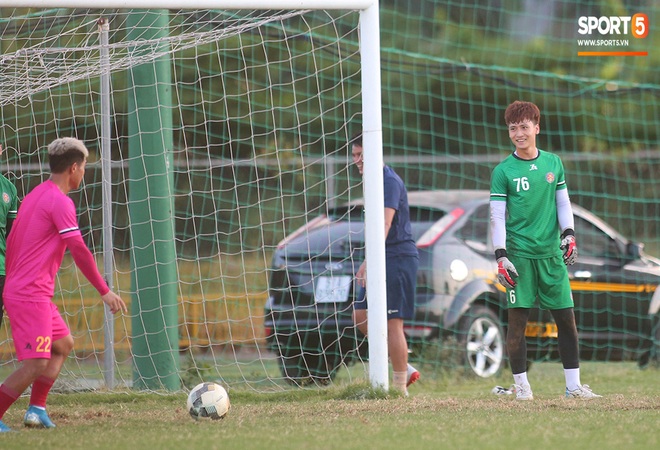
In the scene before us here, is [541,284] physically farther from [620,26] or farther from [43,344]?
[620,26]

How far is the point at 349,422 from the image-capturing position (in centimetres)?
606

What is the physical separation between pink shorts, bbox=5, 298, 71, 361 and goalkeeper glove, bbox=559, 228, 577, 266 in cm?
325

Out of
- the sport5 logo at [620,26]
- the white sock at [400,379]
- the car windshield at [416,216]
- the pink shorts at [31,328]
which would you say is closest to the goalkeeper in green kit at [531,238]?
the white sock at [400,379]

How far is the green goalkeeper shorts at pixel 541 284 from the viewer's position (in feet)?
23.3

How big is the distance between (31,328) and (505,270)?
2.94m

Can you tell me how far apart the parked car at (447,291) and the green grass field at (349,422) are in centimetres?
144

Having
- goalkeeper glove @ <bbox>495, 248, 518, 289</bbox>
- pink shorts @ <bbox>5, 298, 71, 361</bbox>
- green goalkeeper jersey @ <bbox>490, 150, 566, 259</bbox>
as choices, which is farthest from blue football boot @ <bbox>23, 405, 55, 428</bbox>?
green goalkeeper jersey @ <bbox>490, 150, 566, 259</bbox>

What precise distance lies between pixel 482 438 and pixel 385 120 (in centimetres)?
1473

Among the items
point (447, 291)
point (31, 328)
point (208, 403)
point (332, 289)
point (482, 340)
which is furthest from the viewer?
point (482, 340)

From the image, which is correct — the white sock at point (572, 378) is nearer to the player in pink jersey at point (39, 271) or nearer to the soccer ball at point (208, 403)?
the soccer ball at point (208, 403)

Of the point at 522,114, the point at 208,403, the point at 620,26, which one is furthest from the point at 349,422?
the point at 620,26

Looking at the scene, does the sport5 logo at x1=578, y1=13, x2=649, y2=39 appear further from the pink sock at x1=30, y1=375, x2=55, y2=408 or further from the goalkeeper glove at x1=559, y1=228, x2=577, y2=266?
the pink sock at x1=30, y1=375, x2=55, y2=408

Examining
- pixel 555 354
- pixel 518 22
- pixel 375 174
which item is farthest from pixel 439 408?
pixel 518 22

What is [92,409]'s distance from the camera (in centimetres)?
721
